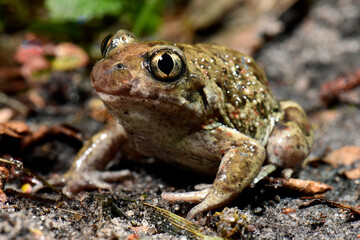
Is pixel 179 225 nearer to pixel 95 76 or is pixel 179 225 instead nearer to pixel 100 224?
pixel 100 224

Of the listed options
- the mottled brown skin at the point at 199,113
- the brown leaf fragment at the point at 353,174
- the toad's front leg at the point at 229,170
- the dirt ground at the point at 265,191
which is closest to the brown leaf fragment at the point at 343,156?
the dirt ground at the point at 265,191

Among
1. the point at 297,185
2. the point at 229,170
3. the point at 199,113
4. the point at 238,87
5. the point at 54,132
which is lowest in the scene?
the point at 54,132

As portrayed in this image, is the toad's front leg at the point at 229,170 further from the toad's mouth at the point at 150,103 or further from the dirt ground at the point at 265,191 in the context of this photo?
the toad's mouth at the point at 150,103

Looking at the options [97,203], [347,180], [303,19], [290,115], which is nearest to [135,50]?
[97,203]

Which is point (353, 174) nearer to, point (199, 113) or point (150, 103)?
point (199, 113)

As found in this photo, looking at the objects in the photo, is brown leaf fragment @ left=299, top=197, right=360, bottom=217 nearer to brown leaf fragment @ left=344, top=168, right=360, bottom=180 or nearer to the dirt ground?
the dirt ground

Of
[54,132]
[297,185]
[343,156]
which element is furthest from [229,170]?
[54,132]
